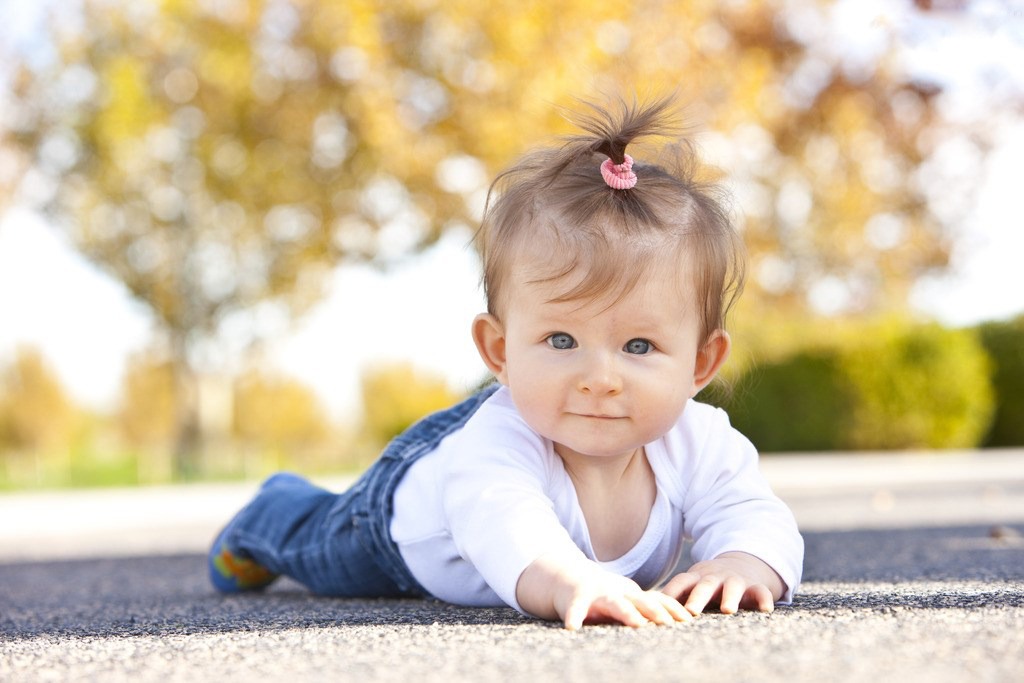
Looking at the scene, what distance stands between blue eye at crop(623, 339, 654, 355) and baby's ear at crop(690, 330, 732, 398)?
0.67ft

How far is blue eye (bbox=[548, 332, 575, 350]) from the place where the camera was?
2117mm

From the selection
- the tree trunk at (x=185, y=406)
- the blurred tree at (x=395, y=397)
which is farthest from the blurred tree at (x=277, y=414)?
the tree trunk at (x=185, y=406)

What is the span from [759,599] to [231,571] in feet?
5.71

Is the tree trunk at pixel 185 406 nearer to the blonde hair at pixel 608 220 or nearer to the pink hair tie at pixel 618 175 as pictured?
the blonde hair at pixel 608 220

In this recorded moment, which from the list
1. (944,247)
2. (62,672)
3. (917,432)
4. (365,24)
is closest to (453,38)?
(365,24)

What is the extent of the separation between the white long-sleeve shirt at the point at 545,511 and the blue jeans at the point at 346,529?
0.41 feet

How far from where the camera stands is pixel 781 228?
19953mm

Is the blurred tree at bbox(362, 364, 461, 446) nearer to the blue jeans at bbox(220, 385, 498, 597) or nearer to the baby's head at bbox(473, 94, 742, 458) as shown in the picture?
the blue jeans at bbox(220, 385, 498, 597)

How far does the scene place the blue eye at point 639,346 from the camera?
2119 mm

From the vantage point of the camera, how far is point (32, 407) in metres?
20.2

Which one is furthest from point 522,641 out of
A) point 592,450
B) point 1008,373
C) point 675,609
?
point 1008,373

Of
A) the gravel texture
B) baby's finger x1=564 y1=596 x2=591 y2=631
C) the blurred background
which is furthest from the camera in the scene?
the blurred background

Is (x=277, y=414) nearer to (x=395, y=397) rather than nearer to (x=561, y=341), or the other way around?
(x=395, y=397)

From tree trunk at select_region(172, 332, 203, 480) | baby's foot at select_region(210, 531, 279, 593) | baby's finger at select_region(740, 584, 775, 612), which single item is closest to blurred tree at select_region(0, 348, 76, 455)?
tree trunk at select_region(172, 332, 203, 480)
